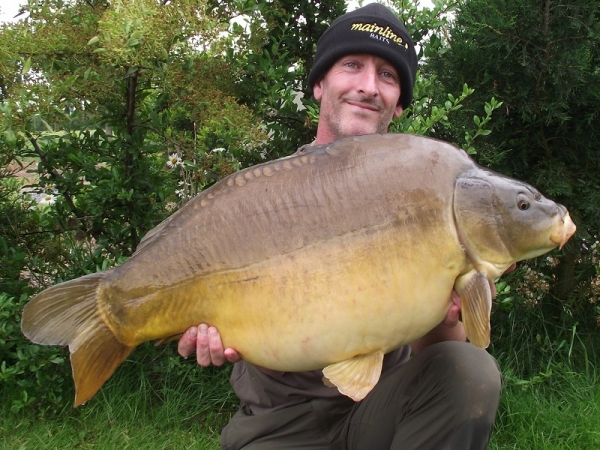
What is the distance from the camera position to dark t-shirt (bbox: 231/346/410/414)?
1.74 m

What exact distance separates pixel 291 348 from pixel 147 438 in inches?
42.7

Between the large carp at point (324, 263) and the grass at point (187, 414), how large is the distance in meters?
0.90

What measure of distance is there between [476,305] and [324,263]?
32 centimetres

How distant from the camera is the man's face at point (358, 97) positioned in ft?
6.28

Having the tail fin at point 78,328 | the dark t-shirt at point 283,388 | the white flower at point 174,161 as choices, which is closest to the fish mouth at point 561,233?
the dark t-shirt at point 283,388

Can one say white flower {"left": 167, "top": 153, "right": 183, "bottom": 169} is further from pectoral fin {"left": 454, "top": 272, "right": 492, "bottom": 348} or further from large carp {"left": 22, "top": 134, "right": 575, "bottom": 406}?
pectoral fin {"left": 454, "top": 272, "right": 492, "bottom": 348}

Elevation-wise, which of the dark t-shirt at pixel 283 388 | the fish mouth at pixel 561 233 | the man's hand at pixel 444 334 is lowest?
the dark t-shirt at pixel 283 388

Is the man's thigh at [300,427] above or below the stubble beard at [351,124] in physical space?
below

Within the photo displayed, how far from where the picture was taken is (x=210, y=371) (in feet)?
8.13

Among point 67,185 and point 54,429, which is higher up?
point 67,185

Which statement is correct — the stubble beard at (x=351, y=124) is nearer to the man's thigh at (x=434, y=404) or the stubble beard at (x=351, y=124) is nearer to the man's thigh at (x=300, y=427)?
the man's thigh at (x=434, y=404)

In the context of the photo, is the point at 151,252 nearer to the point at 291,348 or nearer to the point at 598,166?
the point at 291,348

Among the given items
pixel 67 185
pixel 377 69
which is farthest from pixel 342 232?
pixel 67 185

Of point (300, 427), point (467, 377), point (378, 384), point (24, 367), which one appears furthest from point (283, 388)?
point (24, 367)
